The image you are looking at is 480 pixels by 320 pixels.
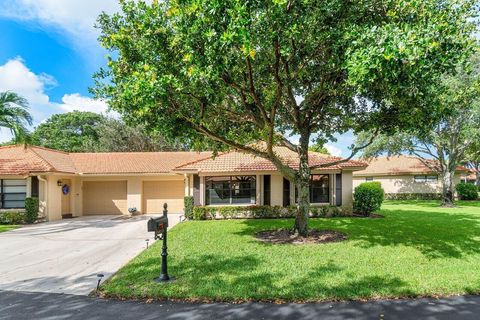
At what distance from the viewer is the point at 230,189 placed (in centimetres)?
1717

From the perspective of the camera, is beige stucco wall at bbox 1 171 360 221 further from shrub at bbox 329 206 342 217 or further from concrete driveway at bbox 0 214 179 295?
concrete driveway at bbox 0 214 179 295

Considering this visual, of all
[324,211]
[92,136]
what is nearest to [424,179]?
[324,211]

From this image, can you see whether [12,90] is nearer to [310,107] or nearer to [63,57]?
[63,57]

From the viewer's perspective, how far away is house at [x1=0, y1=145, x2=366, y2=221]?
1644 cm

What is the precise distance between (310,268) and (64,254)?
7120 millimetres

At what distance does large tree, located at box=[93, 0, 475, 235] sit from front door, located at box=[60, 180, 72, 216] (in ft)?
37.7

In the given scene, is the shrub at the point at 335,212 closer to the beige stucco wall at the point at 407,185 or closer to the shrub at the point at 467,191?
the beige stucco wall at the point at 407,185

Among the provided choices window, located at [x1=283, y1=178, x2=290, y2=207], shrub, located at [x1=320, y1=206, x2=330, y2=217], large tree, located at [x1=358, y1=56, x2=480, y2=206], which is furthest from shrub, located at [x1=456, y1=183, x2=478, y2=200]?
window, located at [x1=283, y1=178, x2=290, y2=207]

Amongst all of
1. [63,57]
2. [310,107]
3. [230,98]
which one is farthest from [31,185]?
[310,107]

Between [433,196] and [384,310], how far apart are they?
105ft

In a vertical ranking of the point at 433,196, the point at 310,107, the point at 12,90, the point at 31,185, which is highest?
the point at 12,90

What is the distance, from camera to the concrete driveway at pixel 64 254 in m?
6.29

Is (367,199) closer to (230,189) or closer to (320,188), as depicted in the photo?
(320,188)

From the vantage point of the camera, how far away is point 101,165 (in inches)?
802
